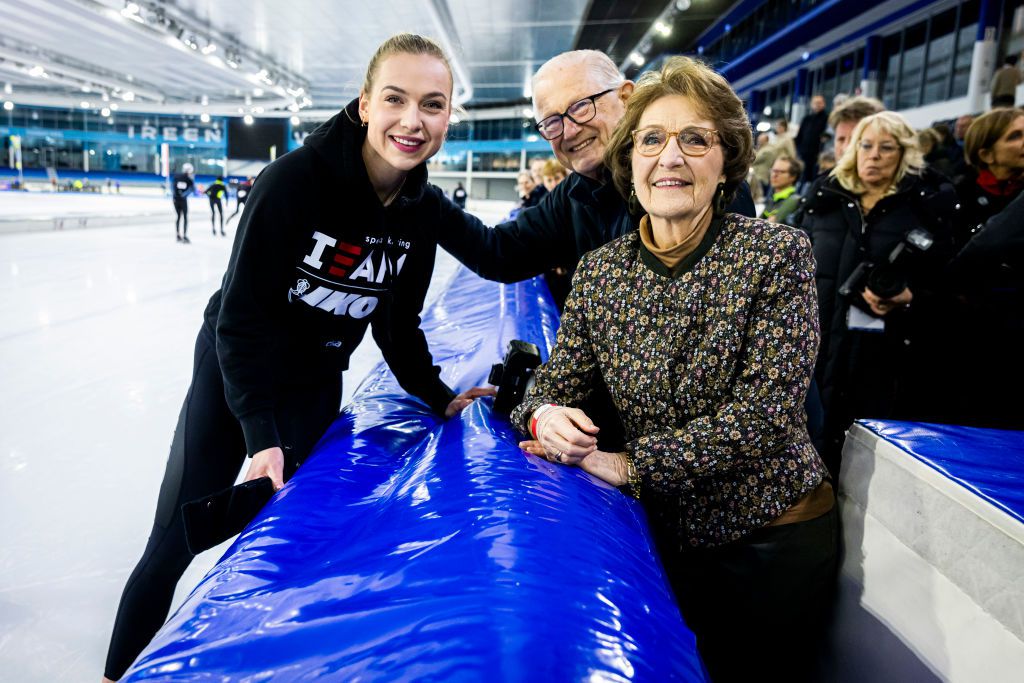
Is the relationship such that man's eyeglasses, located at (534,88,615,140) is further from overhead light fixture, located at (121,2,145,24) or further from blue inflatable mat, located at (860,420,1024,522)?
overhead light fixture, located at (121,2,145,24)

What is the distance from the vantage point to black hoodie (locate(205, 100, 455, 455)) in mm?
1229

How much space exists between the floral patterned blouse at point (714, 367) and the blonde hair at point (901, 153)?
1.43 m

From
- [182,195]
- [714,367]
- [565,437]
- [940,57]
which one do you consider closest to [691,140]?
[714,367]

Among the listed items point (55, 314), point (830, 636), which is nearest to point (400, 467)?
point (830, 636)

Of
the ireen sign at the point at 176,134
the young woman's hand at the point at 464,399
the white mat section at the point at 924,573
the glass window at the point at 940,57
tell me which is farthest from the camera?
the ireen sign at the point at 176,134

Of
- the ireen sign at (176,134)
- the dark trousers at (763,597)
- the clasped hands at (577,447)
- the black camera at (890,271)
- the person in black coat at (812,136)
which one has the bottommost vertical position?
the dark trousers at (763,597)

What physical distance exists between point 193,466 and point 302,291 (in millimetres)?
465

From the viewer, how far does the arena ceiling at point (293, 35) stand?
13391 mm

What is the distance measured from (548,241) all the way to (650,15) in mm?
14270

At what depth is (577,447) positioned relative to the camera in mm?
1063

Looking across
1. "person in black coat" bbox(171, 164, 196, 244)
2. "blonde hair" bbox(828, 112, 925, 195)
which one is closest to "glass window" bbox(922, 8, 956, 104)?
"blonde hair" bbox(828, 112, 925, 195)

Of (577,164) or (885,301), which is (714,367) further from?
(885,301)

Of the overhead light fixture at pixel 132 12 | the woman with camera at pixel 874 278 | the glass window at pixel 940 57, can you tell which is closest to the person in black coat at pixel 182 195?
the overhead light fixture at pixel 132 12

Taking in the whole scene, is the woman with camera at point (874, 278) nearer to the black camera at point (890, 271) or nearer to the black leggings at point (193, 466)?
the black camera at point (890, 271)
